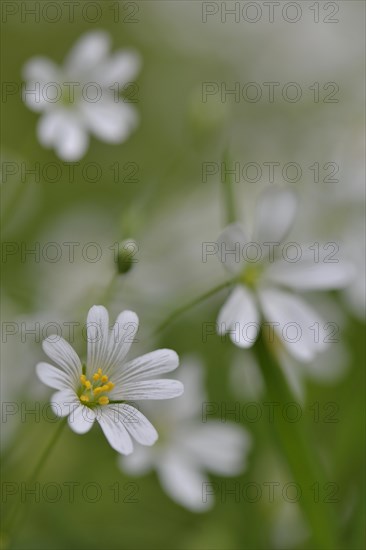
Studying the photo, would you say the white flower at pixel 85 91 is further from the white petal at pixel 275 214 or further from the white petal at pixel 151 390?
the white petal at pixel 151 390

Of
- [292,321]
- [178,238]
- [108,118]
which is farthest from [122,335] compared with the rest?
[178,238]

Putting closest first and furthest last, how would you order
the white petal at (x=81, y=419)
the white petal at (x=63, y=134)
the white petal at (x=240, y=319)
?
the white petal at (x=81, y=419) → the white petal at (x=240, y=319) → the white petal at (x=63, y=134)

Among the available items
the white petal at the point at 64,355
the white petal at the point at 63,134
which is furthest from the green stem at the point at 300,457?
the white petal at the point at 63,134

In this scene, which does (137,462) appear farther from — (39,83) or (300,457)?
(39,83)

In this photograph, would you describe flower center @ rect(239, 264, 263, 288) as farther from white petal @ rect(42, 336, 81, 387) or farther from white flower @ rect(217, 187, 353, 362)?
white petal @ rect(42, 336, 81, 387)

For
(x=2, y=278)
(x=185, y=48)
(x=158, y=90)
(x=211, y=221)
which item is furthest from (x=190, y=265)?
(x=185, y=48)

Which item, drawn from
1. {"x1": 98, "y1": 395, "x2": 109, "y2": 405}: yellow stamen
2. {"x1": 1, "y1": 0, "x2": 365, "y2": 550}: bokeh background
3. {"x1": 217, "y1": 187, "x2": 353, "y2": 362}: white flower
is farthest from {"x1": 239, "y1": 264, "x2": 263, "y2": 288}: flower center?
{"x1": 98, "y1": 395, "x2": 109, "y2": 405}: yellow stamen
